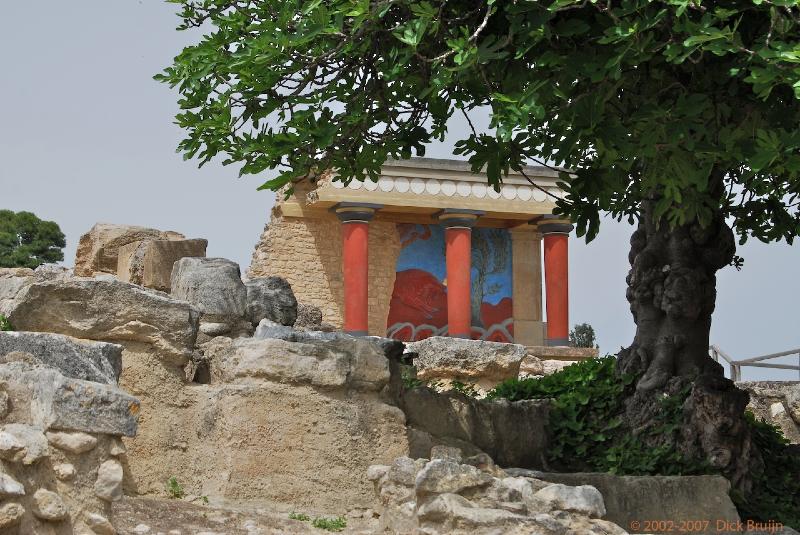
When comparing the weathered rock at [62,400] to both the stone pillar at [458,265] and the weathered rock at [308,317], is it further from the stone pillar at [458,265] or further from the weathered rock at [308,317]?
the stone pillar at [458,265]

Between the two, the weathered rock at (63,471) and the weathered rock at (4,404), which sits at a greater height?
the weathered rock at (4,404)

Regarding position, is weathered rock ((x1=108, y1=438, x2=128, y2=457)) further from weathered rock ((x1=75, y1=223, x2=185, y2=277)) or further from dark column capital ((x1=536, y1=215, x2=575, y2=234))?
dark column capital ((x1=536, y1=215, x2=575, y2=234))

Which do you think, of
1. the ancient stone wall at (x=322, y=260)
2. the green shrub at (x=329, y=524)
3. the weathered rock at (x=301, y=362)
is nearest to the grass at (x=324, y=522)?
the green shrub at (x=329, y=524)

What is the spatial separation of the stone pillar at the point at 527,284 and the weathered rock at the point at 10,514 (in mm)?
22927

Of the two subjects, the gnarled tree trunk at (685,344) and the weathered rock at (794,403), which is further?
the weathered rock at (794,403)

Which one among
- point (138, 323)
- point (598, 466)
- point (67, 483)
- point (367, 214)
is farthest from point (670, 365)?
point (367, 214)

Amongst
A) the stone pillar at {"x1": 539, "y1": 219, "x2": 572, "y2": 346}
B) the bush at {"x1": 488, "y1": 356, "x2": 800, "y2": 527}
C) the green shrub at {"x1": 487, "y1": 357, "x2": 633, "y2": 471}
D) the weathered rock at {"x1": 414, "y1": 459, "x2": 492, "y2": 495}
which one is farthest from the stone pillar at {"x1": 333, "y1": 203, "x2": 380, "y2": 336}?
the weathered rock at {"x1": 414, "y1": 459, "x2": 492, "y2": 495}

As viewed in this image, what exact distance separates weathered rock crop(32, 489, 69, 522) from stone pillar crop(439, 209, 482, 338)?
68.6 ft

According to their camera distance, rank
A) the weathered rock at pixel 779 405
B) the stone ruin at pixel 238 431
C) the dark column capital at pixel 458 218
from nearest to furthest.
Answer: the stone ruin at pixel 238 431, the weathered rock at pixel 779 405, the dark column capital at pixel 458 218

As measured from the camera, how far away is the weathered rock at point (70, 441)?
191 inches

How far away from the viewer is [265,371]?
22.6 feet

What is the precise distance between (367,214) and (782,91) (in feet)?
59.7

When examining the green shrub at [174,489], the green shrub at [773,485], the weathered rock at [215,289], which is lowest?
the green shrub at [773,485]

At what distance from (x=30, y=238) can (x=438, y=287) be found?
1098cm
